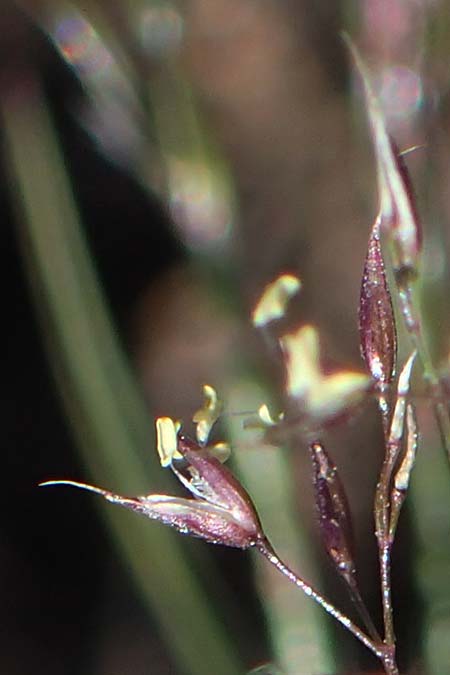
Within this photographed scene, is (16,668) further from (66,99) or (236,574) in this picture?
(66,99)

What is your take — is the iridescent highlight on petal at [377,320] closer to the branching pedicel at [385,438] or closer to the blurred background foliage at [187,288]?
the branching pedicel at [385,438]

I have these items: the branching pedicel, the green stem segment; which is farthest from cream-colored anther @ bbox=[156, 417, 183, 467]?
the green stem segment

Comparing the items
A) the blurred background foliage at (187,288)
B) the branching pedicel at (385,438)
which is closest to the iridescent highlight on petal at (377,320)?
the branching pedicel at (385,438)

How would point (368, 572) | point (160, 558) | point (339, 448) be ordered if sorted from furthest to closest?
point (339, 448), point (368, 572), point (160, 558)

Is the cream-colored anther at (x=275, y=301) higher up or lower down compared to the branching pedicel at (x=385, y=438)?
higher up

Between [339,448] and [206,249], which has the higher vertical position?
[206,249]

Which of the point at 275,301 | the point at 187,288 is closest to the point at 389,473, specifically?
the point at 275,301

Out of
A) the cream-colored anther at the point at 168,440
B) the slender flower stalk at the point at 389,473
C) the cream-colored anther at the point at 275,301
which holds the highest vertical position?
the cream-colored anther at the point at 275,301

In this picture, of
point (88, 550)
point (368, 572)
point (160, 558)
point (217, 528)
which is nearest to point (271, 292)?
point (217, 528)

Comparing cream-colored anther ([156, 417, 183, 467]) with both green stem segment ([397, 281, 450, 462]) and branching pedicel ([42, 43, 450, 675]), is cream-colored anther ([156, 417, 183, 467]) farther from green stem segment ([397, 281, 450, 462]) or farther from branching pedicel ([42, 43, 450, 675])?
green stem segment ([397, 281, 450, 462])
